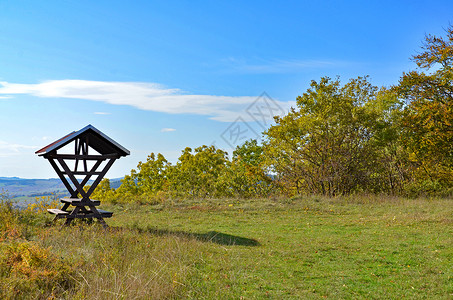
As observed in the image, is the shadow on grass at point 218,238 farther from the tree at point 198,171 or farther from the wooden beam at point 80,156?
the tree at point 198,171

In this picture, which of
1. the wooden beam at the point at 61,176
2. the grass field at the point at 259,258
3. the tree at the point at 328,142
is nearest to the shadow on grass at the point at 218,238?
the grass field at the point at 259,258

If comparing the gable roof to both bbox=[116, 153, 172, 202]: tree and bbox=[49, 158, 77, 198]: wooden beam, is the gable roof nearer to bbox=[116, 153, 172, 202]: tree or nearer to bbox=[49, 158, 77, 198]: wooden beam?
bbox=[49, 158, 77, 198]: wooden beam

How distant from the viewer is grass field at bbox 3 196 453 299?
238 inches

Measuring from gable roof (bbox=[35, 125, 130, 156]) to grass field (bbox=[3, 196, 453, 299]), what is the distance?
2320mm

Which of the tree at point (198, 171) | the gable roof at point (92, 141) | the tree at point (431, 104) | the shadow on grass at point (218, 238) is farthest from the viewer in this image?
the tree at point (198, 171)

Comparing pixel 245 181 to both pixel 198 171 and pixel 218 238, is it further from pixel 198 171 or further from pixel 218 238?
pixel 218 238

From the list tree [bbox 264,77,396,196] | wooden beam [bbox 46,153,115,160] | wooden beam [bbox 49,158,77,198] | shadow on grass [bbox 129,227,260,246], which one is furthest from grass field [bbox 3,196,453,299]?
tree [bbox 264,77,396,196]

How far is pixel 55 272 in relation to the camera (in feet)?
19.9

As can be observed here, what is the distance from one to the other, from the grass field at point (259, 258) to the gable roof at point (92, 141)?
2.32 metres

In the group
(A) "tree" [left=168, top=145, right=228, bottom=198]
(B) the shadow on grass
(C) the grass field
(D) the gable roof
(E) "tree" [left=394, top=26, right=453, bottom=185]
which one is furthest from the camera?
(A) "tree" [left=168, top=145, right=228, bottom=198]

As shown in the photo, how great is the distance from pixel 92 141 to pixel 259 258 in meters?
6.92

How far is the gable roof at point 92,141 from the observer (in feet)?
35.0

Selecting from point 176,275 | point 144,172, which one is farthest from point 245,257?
point 144,172

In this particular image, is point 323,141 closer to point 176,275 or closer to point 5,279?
point 176,275
